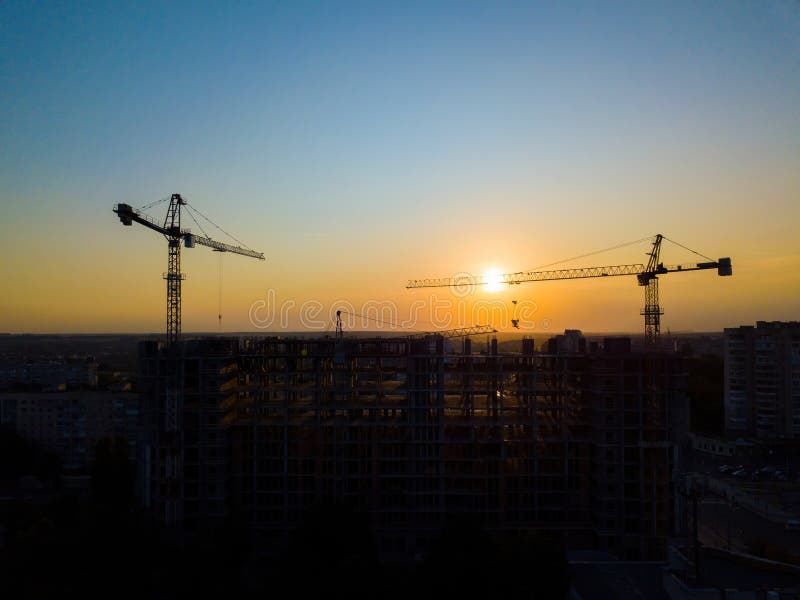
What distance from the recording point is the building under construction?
1812 centimetres

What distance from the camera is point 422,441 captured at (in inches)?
739

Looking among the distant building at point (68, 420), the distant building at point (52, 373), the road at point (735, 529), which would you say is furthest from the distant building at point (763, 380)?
the distant building at point (52, 373)

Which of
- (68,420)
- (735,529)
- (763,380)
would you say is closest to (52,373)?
(68,420)

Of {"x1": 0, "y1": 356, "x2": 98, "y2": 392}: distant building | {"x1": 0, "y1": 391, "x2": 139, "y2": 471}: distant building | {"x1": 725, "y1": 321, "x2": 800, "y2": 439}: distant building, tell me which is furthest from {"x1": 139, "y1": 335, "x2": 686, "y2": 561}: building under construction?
{"x1": 0, "y1": 356, "x2": 98, "y2": 392}: distant building

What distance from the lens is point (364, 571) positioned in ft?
39.8

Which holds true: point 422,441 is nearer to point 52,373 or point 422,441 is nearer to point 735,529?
point 735,529

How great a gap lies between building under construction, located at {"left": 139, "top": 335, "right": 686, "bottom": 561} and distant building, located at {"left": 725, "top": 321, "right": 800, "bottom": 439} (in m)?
23.2

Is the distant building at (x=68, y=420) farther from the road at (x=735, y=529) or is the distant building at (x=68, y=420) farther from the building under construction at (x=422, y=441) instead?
the road at (x=735, y=529)

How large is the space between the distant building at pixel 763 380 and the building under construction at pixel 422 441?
23.2 meters

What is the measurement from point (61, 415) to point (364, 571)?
29605 mm

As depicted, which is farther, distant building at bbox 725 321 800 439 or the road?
distant building at bbox 725 321 800 439

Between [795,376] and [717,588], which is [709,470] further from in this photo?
[717,588]

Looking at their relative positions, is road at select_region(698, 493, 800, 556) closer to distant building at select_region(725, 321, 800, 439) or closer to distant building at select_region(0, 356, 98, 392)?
distant building at select_region(725, 321, 800, 439)

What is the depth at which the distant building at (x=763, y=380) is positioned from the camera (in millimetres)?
35438
